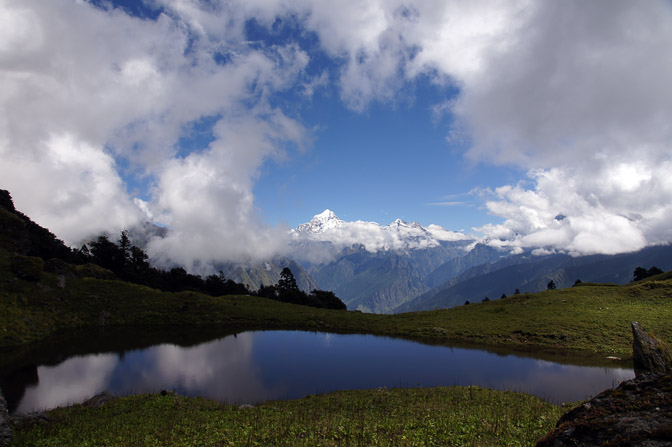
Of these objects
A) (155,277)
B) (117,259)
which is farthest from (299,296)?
(117,259)

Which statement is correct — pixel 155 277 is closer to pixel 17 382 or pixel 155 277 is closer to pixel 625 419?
pixel 17 382

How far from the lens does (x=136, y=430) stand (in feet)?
63.6

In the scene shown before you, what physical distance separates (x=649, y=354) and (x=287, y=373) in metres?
42.2

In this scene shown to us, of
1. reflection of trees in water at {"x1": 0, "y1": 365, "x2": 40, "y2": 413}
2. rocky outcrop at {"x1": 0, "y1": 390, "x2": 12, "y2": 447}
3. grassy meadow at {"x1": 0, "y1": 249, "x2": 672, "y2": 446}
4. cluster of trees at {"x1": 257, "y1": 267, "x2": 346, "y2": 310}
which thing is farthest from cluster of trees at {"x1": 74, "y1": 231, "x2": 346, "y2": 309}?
rocky outcrop at {"x1": 0, "y1": 390, "x2": 12, "y2": 447}

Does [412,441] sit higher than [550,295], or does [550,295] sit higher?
[550,295]

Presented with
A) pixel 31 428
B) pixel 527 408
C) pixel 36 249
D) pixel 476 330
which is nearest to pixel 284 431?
pixel 31 428

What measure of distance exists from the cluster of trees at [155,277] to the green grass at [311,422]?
353 feet

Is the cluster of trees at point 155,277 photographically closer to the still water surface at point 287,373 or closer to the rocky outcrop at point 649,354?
the still water surface at point 287,373

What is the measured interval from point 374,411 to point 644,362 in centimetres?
3521

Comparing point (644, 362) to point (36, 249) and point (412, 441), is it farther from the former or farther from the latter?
point (36, 249)

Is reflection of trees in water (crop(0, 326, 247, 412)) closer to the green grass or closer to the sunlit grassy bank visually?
the sunlit grassy bank

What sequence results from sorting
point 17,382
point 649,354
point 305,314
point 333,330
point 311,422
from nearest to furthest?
point 311,422 < point 17,382 < point 649,354 < point 333,330 < point 305,314

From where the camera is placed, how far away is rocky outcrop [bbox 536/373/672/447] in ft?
24.5

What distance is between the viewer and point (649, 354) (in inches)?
1448
